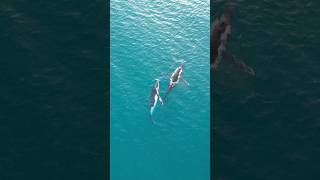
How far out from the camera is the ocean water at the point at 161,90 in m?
74.3
